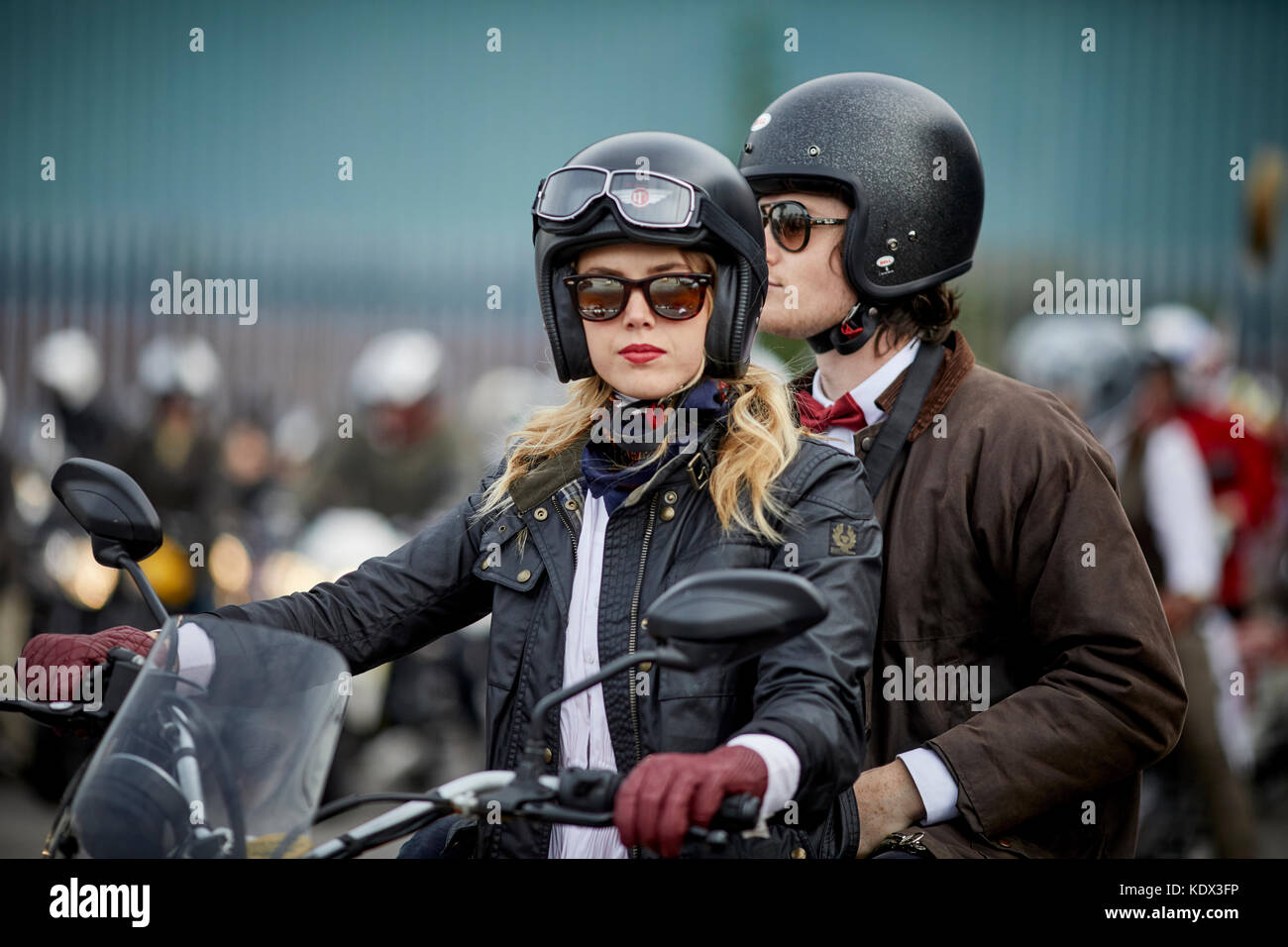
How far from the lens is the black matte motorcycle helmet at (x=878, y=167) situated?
3.40 meters

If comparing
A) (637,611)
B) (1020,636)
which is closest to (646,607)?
(637,611)

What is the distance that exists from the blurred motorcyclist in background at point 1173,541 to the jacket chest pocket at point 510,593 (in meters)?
3.54

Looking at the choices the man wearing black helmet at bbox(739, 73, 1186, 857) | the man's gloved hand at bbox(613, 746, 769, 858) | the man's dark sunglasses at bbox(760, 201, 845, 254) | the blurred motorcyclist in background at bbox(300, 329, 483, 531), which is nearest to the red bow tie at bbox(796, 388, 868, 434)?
the man wearing black helmet at bbox(739, 73, 1186, 857)

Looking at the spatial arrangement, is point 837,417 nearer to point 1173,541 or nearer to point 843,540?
point 843,540

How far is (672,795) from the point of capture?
1876 millimetres

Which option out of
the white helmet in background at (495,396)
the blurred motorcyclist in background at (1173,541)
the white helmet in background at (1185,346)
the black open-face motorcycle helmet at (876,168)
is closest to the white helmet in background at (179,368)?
the white helmet in background at (495,396)

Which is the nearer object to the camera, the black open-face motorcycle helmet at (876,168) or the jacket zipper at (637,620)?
the jacket zipper at (637,620)

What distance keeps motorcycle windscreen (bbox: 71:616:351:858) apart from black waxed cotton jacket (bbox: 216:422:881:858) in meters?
0.48

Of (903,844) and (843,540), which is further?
(903,844)

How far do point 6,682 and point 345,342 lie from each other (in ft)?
17.7

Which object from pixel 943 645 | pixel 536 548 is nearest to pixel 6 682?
pixel 536 548

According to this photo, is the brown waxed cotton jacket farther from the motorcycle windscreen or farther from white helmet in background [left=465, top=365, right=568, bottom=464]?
white helmet in background [left=465, top=365, right=568, bottom=464]

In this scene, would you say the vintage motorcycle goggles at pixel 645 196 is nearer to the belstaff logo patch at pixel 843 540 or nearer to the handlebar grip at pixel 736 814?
the belstaff logo patch at pixel 843 540

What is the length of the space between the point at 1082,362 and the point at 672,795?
6.36 metres
